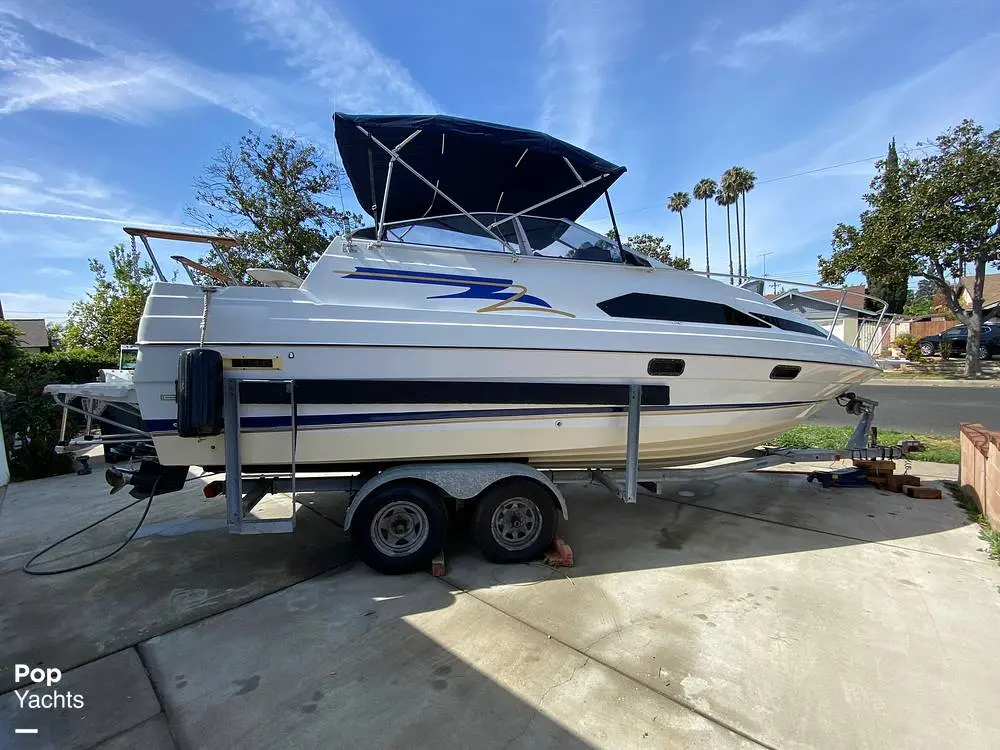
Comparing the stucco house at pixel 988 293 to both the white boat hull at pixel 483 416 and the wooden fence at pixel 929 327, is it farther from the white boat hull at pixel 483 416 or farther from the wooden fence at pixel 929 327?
the white boat hull at pixel 483 416

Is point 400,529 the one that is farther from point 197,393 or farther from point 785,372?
point 785,372

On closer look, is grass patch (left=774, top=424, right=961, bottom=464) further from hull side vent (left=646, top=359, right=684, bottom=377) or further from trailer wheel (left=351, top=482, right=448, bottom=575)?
trailer wheel (left=351, top=482, right=448, bottom=575)

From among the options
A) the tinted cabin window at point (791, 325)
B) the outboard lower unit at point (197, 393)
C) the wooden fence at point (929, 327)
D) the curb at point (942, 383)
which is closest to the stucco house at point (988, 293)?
the wooden fence at point (929, 327)

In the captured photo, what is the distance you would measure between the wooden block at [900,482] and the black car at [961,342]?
69.6 ft

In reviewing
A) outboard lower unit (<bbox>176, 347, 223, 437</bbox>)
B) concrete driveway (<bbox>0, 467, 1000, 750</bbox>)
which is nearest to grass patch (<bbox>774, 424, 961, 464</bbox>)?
concrete driveway (<bbox>0, 467, 1000, 750</bbox>)

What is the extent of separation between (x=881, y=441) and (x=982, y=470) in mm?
2447

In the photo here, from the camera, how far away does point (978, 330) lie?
56.4 ft

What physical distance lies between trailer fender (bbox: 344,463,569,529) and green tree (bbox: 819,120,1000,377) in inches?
723

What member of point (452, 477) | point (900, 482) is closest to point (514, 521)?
point (452, 477)

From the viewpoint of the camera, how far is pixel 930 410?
1084 cm

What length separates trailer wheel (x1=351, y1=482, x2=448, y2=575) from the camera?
342cm

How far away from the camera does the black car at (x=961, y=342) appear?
21484mm

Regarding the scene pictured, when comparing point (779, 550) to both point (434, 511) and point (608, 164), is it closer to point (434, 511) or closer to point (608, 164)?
point (434, 511)

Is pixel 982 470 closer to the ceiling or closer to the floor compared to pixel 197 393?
closer to the floor
